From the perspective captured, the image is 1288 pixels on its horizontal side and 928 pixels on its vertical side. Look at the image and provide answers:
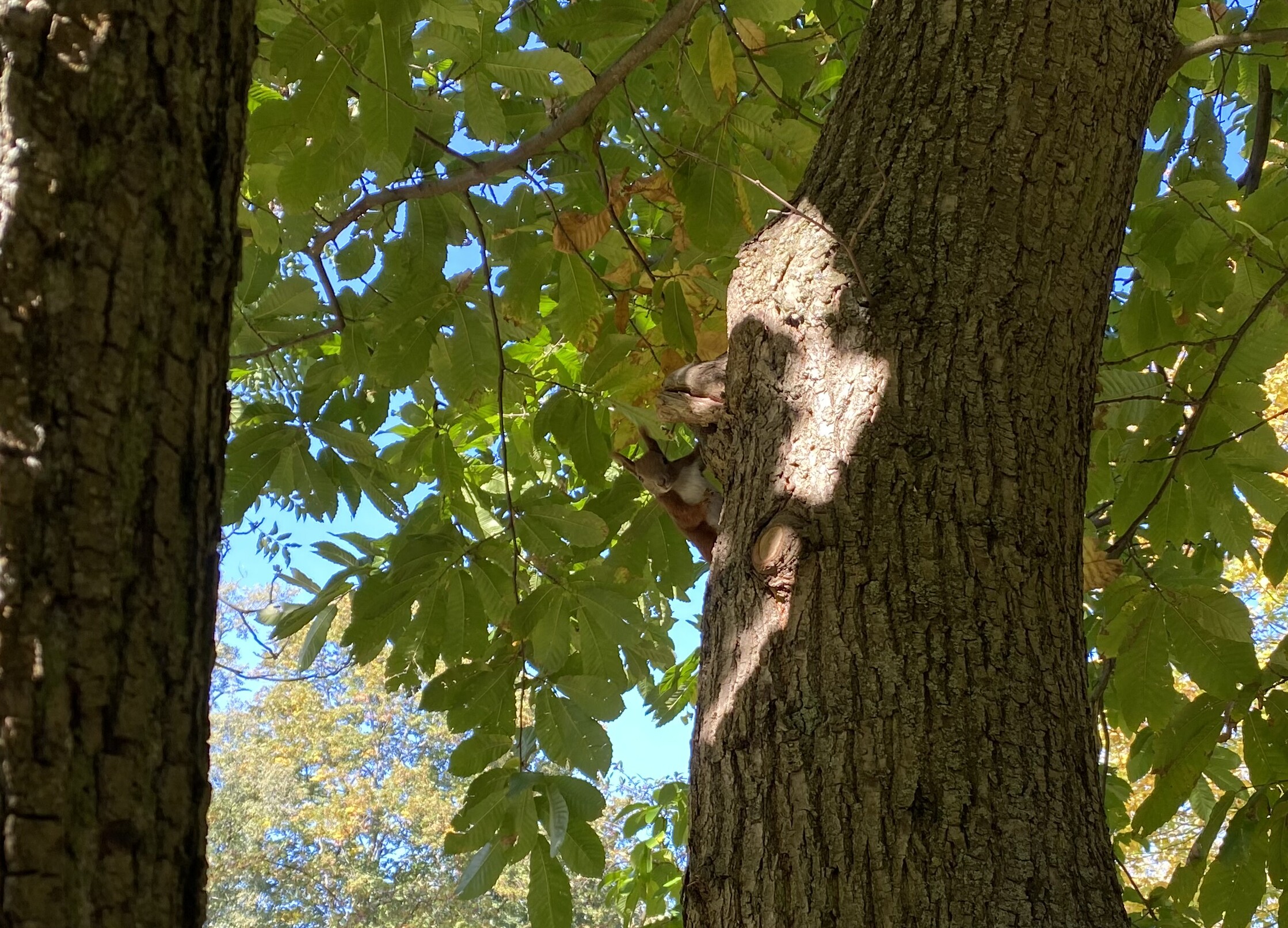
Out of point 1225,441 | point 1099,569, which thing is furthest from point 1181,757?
point 1225,441

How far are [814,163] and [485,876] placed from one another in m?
1.53

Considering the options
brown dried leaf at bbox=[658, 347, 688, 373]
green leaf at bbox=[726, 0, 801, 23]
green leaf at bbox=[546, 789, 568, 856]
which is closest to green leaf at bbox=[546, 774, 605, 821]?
green leaf at bbox=[546, 789, 568, 856]

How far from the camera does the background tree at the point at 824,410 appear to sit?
1.09 m

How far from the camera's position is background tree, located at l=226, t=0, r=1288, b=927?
1095mm

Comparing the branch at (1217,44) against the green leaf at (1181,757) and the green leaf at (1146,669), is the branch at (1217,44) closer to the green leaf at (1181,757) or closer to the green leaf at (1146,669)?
the green leaf at (1146,669)

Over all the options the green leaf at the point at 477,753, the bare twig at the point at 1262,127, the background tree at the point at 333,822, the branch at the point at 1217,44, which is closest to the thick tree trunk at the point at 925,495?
the branch at the point at 1217,44

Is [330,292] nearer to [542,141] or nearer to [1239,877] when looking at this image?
[542,141]

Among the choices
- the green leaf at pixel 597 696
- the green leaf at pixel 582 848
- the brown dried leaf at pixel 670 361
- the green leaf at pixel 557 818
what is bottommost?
the green leaf at pixel 582 848

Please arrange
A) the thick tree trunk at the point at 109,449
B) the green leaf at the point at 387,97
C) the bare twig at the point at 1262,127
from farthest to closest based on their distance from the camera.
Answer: the bare twig at the point at 1262,127 < the green leaf at the point at 387,97 < the thick tree trunk at the point at 109,449

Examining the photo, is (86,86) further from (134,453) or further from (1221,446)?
(1221,446)

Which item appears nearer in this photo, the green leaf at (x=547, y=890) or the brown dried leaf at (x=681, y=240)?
the green leaf at (x=547, y=890)

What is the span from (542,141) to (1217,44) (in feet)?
3.76

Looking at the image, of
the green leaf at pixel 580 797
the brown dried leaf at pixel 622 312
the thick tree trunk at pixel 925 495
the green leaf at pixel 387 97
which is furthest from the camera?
the brown dried leaf at pixel 622 312

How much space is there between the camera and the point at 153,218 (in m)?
0.57
